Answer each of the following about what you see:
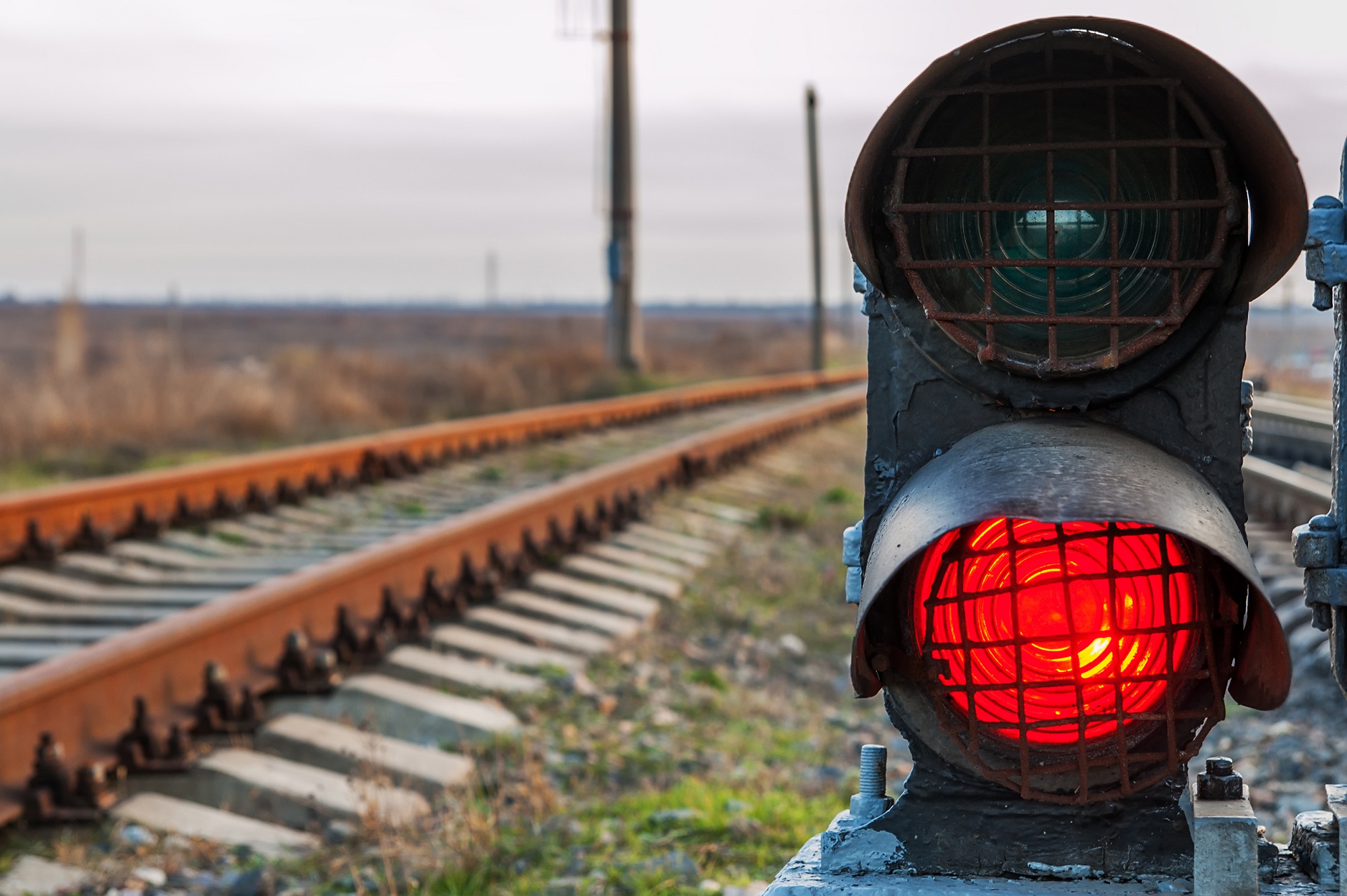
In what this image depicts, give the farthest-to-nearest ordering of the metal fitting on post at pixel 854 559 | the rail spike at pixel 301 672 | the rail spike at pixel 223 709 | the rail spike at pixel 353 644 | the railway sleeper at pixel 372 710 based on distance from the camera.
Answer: the rail spike at pixel 353 644 < the rail spike at pixel 301 672 < the rail spike at pixel 223 709 < the railway sleeper at pixel 372 710 < the metal fitting on post at pixel 854 559

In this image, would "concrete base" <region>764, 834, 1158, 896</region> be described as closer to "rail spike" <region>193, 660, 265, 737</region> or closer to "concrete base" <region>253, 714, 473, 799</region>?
"concrete base" <region>253, 714, 473, 799</region>

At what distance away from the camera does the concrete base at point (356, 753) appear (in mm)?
4461

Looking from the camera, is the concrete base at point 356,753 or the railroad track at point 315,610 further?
the concrete base at point 356,753

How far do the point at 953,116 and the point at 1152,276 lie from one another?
36cm

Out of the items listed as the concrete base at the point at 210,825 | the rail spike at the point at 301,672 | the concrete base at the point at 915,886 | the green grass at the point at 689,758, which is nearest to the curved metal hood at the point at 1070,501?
the concrete base at the point at 915,886

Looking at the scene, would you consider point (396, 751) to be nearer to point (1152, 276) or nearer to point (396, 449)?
point (1152, 276)

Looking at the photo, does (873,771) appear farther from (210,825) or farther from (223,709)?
(223,709)

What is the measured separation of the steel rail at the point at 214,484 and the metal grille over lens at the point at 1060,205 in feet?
20.6

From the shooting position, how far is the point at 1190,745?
6.24 feet

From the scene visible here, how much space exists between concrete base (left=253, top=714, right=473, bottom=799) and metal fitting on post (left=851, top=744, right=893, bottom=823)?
2.41 metres

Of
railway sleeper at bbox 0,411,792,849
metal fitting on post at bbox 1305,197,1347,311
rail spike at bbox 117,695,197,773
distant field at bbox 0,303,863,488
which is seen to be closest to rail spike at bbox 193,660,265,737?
railway sleeper at bbox 0,411,792,849

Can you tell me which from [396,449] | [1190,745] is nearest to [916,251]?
[1190,745]

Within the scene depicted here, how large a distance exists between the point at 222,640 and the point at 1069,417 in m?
3.59

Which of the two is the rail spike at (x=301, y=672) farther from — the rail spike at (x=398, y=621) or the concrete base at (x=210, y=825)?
the concrete base at (x=210, y=825)
